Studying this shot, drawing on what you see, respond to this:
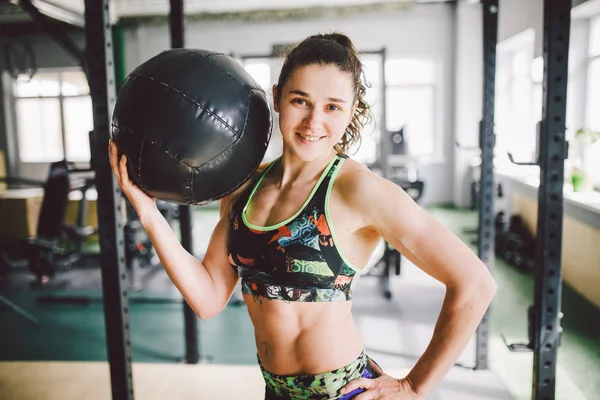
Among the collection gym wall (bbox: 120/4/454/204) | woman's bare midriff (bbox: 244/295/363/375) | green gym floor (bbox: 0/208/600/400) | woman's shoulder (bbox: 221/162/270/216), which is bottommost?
green gym floor (bbox: 0/208/600/400)

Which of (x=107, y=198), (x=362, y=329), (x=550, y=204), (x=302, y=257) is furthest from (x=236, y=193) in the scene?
(x=362, y=329)

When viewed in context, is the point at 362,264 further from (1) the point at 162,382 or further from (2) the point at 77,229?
(2) the point at 77,229

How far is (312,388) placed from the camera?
3.52ft

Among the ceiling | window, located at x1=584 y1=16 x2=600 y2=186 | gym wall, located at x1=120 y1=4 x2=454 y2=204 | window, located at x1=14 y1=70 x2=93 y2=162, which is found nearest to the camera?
window, located at x1=584 y1=16 x2=600 y2=186

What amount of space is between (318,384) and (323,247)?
0.33 m

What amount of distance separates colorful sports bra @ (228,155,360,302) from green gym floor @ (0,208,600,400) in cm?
211

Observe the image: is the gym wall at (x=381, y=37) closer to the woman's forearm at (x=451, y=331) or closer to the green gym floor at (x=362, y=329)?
the green gym floor at (x=362, y=329)

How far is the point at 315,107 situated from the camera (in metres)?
1.00

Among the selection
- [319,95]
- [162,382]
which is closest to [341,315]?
[319,95]

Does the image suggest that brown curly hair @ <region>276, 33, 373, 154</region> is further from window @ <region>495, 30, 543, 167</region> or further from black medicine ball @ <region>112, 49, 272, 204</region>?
window @ <region>495, 30, 543, 167</region>

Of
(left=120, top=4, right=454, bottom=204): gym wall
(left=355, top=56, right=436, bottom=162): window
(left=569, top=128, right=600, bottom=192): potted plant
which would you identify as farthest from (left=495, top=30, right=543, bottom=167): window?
(left=569, top=128, right=600, bottom=192): potted plant

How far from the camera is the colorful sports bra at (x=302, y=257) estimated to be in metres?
1.00

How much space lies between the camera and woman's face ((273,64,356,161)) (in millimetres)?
1002

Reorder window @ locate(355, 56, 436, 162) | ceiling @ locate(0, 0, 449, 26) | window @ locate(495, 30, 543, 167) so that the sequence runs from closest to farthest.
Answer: window @ locate(495, 30, 543, 167) → ceiling @ locate(0, 0, 449, 26) → window @ locate(355, 56, 436, 162)
